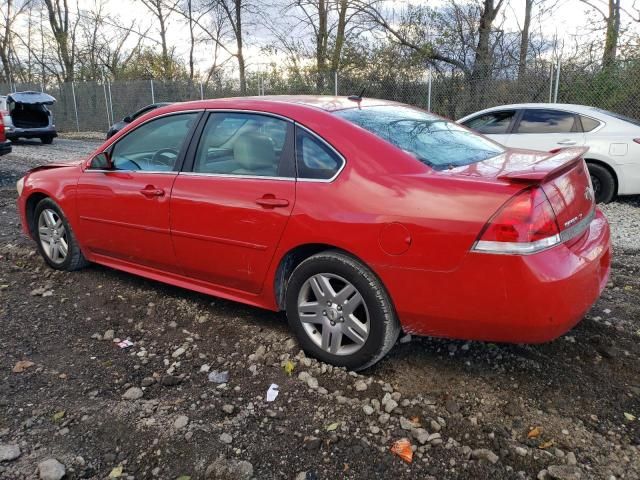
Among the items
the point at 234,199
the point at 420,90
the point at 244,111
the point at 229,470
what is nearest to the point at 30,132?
the point at 420,90

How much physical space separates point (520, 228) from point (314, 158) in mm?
1212

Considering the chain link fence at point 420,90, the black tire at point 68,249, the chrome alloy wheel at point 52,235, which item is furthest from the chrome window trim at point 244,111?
the chain link fence at point 420,90

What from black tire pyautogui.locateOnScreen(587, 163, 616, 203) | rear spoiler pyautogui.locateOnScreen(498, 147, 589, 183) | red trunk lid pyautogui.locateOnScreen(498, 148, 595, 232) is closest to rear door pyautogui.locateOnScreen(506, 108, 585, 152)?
black tire pyautogui.locateOnScreen(587, 163, 616, 203)

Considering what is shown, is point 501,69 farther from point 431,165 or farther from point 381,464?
point 381,464

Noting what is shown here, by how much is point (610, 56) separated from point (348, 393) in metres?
11.7

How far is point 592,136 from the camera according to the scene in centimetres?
730

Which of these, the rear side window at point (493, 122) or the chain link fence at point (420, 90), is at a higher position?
the chain link fence at point (420, 90)

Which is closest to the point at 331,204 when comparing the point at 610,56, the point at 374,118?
the point at 374,118

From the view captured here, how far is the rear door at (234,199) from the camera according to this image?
10.4 feet

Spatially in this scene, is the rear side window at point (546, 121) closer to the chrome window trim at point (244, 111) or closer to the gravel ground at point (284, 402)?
the gravel ground at point (284, 402)

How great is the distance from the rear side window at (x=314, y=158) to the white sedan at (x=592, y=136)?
5.45 m

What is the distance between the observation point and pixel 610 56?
1161 centimetres

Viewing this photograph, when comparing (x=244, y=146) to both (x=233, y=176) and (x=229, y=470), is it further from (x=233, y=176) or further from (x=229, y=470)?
(x=229, y=470)

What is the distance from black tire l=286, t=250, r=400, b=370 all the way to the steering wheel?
133 centimetres
